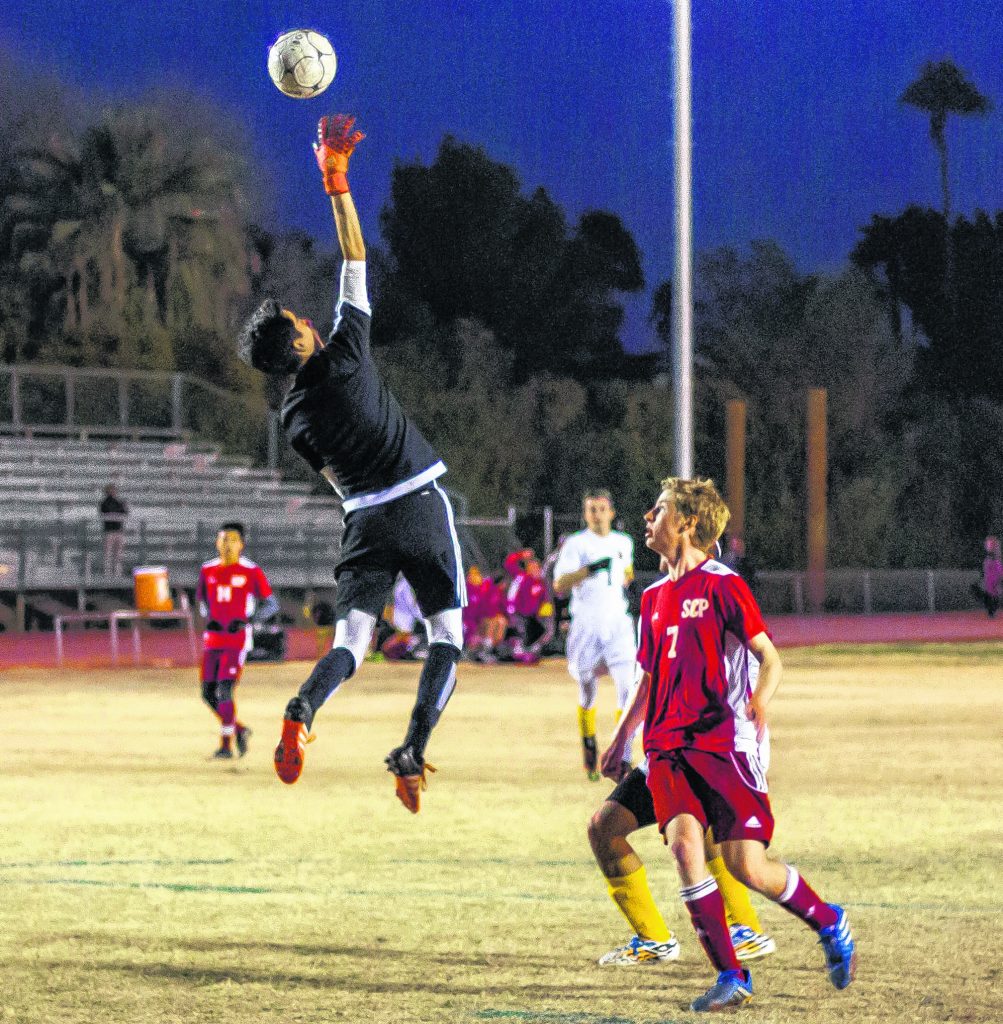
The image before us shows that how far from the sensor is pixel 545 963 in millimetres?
7949

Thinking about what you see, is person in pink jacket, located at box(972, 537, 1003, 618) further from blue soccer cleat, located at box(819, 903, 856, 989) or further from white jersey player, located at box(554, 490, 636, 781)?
blue soccer cleat, located at box(819, 903, 856, 989)

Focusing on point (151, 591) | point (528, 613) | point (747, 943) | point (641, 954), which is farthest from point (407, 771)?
point (528, 613)

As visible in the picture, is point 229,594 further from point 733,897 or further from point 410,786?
point 733,897

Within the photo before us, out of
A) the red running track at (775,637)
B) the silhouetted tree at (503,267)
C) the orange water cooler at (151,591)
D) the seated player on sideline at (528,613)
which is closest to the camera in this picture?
the orange water cooler at (151,591)

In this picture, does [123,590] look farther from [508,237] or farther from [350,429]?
[508,237]

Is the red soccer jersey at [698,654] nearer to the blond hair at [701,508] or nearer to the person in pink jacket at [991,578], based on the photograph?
the blond hair at [701,508]

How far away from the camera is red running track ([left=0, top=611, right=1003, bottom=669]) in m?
29.5

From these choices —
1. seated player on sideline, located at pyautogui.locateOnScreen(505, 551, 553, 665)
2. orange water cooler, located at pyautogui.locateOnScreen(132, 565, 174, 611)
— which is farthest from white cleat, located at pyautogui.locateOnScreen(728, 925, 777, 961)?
orange water cooler, located at pyautogui.locateOnScreen(132, 565, 174, 611)

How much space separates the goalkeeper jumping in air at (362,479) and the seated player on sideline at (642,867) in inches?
35.2

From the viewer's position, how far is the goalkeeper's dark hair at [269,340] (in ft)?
25.2

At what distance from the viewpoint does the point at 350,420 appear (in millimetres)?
7980

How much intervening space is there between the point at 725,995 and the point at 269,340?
3.15m

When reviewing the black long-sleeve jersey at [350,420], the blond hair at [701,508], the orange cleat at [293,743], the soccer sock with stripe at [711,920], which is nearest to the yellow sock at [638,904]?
the soccer sock with stripe at [711,920]

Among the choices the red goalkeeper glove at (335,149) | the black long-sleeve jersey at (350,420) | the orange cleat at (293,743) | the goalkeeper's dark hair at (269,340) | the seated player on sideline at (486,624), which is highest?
the red goalkeeper glove at (335,149)
